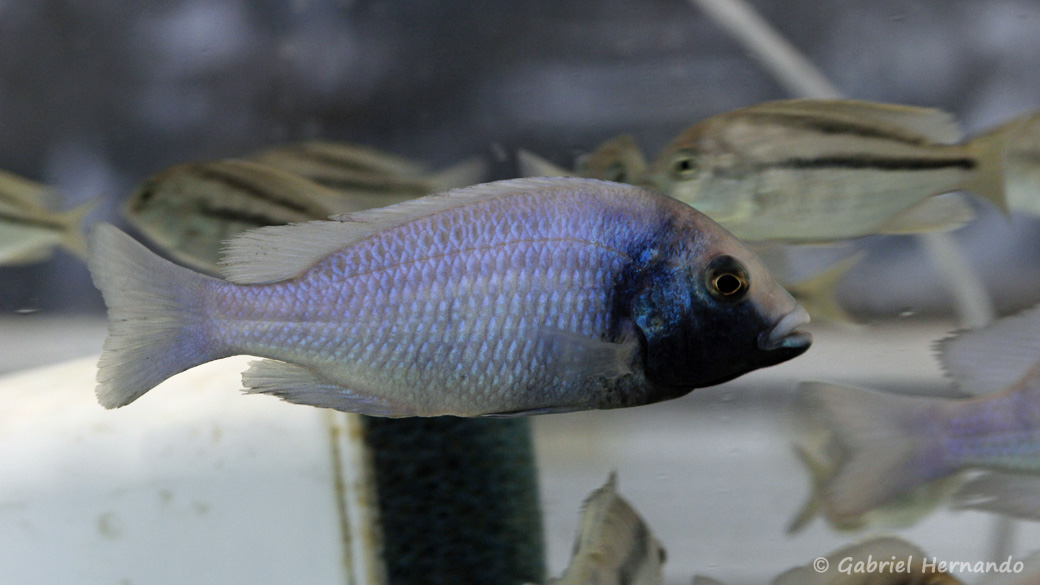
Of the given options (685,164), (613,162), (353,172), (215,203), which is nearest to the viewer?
(685,164)

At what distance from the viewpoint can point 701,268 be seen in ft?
2.02

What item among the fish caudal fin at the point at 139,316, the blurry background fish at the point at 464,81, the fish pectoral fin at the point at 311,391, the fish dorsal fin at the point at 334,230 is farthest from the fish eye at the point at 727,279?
the blurry background fish at the point at 464,81

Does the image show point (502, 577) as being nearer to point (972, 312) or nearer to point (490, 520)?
point (490, 520)

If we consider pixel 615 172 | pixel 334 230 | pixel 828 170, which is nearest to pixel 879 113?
pixel 828 170

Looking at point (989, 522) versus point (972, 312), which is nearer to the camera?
point (989, 522)

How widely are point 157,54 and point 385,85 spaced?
75cm

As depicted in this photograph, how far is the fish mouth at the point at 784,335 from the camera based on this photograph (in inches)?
23.7

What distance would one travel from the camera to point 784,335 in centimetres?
61

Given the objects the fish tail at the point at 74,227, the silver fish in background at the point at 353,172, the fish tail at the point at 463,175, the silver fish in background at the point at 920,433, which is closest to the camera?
the silver fish in background at the point at 920,433

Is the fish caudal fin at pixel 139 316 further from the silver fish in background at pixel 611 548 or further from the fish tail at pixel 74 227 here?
the fish tail at pixel 74 227

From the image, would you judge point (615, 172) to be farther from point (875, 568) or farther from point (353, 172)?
point (875, 568)

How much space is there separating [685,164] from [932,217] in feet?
1.21

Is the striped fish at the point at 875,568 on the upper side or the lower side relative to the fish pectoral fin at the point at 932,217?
lower

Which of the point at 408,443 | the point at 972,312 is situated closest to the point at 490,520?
the point at 408,443
